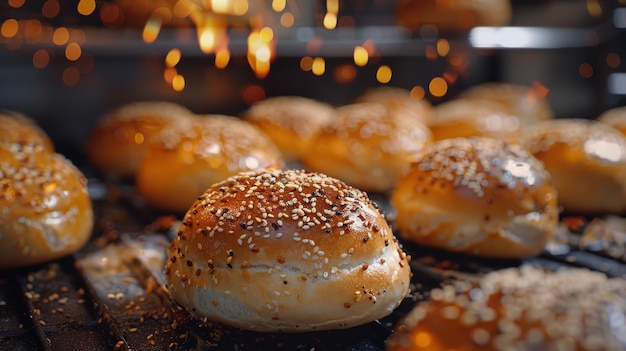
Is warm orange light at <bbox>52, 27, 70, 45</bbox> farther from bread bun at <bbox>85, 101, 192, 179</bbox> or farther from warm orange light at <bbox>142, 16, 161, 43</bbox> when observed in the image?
bread bun at <bbox>85, 101, 192, 179</bbox>

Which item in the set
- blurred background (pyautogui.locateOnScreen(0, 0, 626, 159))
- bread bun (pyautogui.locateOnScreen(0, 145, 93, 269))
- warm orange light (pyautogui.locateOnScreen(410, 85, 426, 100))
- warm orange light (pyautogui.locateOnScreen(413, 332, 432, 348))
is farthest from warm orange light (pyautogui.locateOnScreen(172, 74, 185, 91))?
warm orange light (pyautogui.locateOnScreen(413, 332, 432, 348))

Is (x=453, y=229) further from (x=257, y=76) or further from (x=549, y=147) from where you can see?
(x=257, y=76)

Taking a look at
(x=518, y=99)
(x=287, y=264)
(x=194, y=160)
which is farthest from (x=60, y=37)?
(x=518, y=99)

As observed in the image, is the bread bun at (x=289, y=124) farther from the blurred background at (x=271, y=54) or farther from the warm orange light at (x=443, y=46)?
the warm orange light at (x=443, y=46)

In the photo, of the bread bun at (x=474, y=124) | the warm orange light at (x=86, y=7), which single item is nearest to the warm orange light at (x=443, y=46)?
the bread bun at (x=474, y=124)

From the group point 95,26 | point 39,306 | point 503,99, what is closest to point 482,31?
point 503,99

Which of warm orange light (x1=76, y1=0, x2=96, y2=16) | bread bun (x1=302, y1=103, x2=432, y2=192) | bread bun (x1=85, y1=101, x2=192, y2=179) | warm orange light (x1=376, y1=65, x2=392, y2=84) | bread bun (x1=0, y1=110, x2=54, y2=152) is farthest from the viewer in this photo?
warm orange light (x1=376, y1=65, x2=392, y2=84)

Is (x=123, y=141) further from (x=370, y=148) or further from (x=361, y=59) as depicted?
(x=361, y=59)
